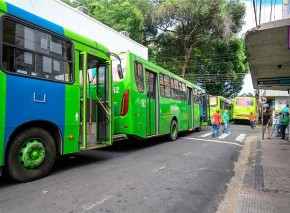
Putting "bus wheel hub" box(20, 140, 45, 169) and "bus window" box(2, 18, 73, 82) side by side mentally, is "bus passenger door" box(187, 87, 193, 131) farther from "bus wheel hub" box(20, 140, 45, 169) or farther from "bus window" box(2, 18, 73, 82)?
"bus wheel hub" box(20, 140, 45, 169)

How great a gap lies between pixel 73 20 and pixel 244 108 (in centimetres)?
2532

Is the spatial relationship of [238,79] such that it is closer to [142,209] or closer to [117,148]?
[117,148]

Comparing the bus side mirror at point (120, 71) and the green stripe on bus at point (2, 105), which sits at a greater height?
the bus side mirror at point (120, 71)

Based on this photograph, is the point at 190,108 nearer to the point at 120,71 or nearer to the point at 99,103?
the point at 120,71

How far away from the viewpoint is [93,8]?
33125 mm

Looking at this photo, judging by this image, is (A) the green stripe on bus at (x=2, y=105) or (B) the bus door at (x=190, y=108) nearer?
(A) the green stripe on bus at (x=2, y=105)

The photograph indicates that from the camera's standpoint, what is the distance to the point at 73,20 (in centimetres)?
1515

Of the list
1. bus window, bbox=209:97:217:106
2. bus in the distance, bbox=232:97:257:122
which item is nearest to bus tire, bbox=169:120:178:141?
bus window, bbox=209:97:217:106

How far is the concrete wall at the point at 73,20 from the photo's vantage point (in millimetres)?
12716

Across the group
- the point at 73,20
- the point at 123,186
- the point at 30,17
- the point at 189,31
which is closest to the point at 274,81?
the point at 73,20

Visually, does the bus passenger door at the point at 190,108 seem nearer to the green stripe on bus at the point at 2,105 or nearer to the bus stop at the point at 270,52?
the bus stop at the point at 270,52

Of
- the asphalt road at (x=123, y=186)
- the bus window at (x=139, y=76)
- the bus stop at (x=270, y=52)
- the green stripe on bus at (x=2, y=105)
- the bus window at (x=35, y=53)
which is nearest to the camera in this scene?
the asphalt road at (x=123, y=186)

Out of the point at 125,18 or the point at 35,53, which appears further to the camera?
the point at 125,18


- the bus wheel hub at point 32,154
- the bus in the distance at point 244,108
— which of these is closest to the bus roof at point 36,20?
the bus wheel hub at point 32,154
